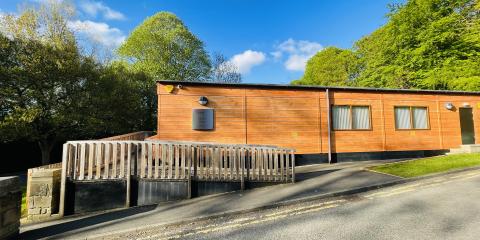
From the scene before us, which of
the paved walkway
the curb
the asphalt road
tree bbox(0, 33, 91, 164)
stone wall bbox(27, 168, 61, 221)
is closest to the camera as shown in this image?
the asphalt road

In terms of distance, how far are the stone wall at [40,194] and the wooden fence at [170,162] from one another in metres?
0.24

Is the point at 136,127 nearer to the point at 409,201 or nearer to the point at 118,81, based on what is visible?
the point at 118,81

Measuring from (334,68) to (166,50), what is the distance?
26187 mm

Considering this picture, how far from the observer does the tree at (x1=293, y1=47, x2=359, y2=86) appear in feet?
121

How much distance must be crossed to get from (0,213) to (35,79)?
16278 mm

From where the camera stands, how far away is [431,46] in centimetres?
2386

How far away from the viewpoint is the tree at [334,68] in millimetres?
37013

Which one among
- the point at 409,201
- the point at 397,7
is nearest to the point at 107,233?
the point at 409,201

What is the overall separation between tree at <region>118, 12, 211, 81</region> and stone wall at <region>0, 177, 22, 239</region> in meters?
24.6

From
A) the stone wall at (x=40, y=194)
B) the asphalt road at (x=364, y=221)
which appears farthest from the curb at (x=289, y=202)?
the stone wall at (x=40, y=194)

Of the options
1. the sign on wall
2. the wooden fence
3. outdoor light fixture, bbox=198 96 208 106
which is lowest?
the wooden fence

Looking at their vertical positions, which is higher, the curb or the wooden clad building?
the wooden clad building

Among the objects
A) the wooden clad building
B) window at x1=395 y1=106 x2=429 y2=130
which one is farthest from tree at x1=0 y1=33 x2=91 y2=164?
window at x1=395 y1=106 x2=429 y2=130

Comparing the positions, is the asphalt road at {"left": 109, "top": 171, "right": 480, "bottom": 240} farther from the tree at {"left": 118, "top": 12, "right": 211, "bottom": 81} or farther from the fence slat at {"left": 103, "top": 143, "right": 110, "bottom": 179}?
the tree at {"left": 118, "top": 12, "right": 211, "bottom": 81}
